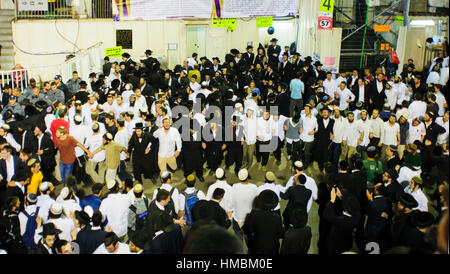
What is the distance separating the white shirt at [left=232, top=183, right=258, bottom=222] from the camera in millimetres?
6352

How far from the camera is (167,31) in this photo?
56.1 feet

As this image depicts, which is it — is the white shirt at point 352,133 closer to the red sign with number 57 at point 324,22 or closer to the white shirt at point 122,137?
the white shirt at point 122,137

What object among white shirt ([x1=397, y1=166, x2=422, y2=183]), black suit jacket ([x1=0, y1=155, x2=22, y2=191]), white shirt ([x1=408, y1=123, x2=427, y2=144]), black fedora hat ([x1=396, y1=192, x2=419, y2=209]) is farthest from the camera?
white shirt ([x1=408, y1=123, x2=427, y2=144])

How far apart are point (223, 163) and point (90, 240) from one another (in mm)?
5875

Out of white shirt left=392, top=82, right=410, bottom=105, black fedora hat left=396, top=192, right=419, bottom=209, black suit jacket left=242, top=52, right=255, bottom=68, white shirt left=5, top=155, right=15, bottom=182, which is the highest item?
black suit jacket left=242, top=52, right=255, bottom=68

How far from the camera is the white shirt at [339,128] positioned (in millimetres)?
9320

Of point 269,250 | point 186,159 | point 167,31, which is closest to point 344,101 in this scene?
point 186,159

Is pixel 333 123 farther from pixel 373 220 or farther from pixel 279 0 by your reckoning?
pixel 279 0

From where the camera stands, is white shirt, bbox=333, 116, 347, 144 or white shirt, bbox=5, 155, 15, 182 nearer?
white shirt, bbox=5, 155, 15, 182

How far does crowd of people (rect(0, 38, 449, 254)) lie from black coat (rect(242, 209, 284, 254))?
0.01 metres

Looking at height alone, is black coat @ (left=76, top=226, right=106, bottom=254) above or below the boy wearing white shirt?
below

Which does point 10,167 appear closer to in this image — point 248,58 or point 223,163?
point 223,163


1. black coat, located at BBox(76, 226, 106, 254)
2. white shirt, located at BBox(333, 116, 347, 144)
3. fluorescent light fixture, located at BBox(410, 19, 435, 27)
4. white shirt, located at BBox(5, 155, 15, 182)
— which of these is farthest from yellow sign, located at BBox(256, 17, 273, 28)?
black coat, located at BBox(76, 226, 106, 254)

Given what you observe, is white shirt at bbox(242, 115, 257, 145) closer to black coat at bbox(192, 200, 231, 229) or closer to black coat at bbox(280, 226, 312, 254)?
black coat at bbox(192, 200, 231, 229)
